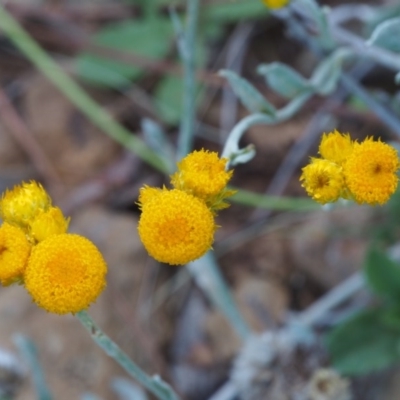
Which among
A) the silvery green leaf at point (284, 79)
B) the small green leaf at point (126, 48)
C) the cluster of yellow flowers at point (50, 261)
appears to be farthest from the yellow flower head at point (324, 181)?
the small green leaf at point (126, 48)

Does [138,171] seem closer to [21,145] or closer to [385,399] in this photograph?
[21,145]

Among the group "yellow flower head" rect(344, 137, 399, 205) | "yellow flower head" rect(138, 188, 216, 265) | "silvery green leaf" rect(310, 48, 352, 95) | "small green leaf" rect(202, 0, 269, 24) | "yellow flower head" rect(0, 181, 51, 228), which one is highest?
"small green leaf" rect(202, 0, 269, 24)

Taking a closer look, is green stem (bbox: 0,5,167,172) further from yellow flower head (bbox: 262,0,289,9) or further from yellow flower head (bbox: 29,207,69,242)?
yellow flower head (bbox: 29,207,69,242)

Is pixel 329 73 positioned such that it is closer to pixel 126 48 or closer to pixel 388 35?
pixel 388 35

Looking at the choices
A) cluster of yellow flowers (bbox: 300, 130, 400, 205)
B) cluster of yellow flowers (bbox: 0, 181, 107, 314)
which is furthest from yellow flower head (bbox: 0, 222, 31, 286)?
cluster of yellow flowers (bbox: 300, 130, 400, 205)

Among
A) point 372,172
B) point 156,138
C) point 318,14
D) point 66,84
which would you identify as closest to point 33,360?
point 156,138

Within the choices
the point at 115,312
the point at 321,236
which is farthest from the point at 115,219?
the point at 321,236

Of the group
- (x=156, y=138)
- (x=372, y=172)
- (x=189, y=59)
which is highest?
(x=156, y=138)
